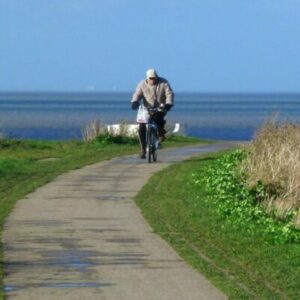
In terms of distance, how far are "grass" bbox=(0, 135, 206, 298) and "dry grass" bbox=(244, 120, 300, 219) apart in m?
3.58

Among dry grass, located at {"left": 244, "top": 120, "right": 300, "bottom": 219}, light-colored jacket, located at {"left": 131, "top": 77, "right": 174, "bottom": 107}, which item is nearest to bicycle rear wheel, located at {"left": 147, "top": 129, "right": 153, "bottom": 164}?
light-colored jacket, located at {"left": 131, "top": 77, "right": 174, "bottom": 107}

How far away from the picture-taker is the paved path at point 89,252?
422 inches

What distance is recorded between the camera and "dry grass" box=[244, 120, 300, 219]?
1889 cm

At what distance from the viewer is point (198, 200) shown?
1789 cm

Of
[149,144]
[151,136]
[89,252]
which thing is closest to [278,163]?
[149,144]

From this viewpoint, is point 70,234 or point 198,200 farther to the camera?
point 198,200

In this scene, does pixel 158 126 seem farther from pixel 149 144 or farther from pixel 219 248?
pixel 219 248

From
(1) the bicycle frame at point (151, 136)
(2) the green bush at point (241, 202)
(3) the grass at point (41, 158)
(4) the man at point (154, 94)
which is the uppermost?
(4) the man at point (154, 94)

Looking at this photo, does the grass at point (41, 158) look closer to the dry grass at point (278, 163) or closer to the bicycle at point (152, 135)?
the bicycle at point (152, 135)

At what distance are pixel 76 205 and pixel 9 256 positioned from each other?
467 centimetres

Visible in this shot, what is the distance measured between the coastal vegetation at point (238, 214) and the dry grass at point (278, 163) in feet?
0.05

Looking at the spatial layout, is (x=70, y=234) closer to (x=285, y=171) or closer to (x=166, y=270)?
(x=166, y=270)

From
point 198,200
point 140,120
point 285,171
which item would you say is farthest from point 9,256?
point 140,120


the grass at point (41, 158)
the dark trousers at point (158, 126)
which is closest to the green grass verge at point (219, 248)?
the grass at point (41, 158)
